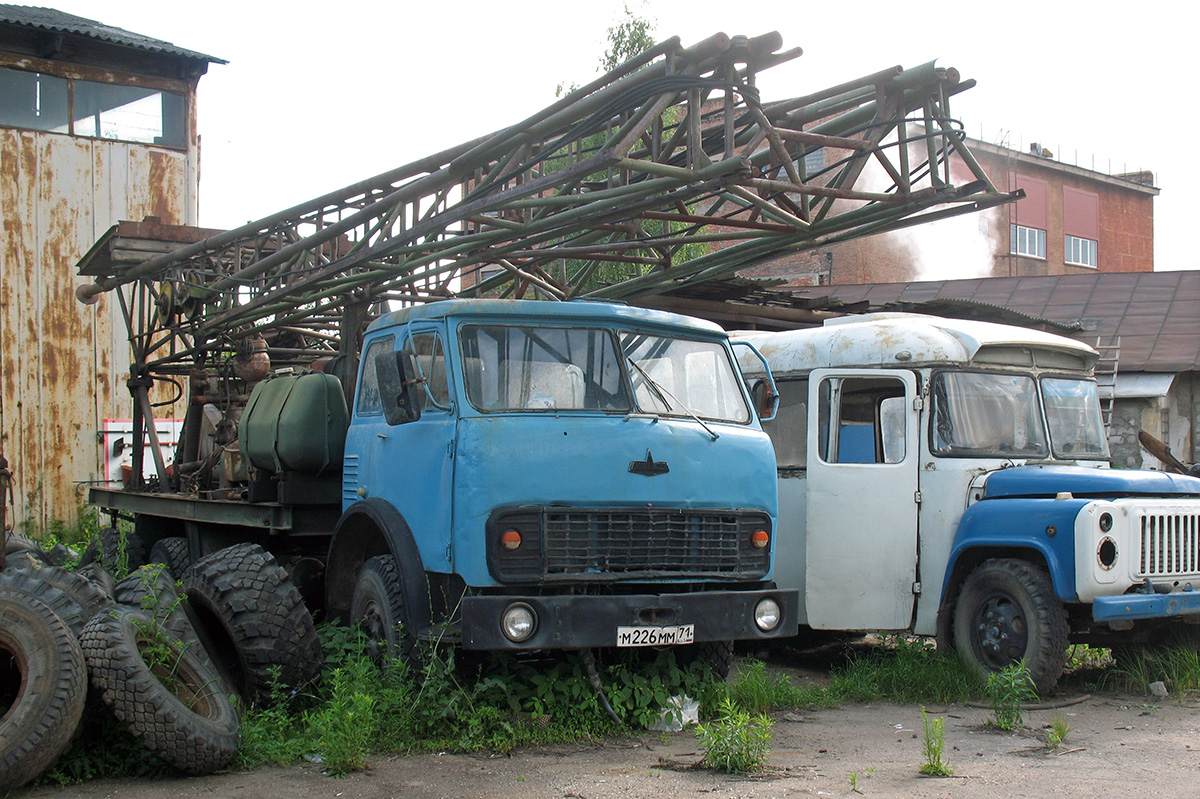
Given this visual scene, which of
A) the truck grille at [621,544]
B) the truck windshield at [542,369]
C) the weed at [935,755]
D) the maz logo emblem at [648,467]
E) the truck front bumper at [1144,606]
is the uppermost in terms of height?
the truck windshield at [542,369]

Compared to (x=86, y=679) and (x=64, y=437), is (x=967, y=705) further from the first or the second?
(x=64, y=437)

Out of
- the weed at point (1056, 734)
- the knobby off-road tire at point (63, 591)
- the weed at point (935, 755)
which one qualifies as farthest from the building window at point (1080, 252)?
the knobby off-road tire at point (63, 591)

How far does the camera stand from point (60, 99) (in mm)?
16328

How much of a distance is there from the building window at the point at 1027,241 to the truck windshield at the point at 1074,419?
28.6 m

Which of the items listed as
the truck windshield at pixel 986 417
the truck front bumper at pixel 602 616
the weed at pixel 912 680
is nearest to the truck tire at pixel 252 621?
the truck front bumper at pixel 602 616

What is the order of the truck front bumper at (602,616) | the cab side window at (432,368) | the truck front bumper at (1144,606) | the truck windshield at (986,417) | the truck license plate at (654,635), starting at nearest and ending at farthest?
the truck front bumper at (602,616), the truck license plate at (654,635), the cab side window at (432,368), the truck front bumper at (1144,606), the truck windshield at (986,417)

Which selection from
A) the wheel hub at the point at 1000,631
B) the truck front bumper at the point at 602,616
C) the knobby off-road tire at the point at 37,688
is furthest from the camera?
the wheel hub at the point at 1000,631

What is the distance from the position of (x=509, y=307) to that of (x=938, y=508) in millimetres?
3215

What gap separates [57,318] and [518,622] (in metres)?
13.1

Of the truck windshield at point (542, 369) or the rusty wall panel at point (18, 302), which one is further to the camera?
the rusty wall panel at point (18, 302)

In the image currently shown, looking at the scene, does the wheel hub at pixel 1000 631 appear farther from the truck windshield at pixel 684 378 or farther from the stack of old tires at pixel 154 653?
the stack of old tires at pixel 154 653

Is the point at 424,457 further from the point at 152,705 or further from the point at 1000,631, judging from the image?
the point at 1000,631

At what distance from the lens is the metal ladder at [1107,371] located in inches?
449

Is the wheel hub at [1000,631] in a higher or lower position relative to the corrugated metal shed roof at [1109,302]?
lower
